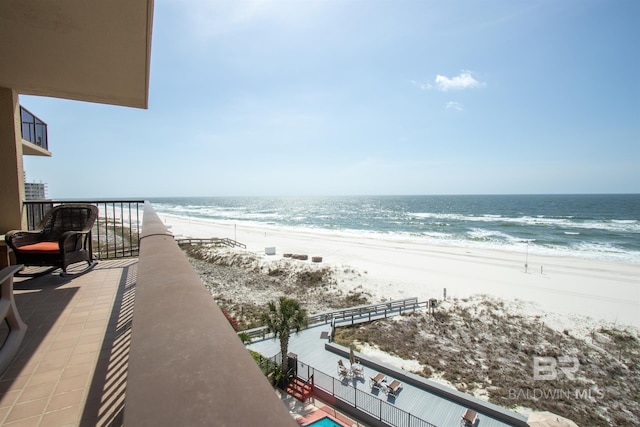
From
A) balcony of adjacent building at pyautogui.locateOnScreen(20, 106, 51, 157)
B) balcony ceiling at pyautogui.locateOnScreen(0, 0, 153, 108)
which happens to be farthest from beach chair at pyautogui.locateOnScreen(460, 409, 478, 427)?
balcony of adjacent building at pyautogui.locateOnScreen(20, 106, 51, 157)

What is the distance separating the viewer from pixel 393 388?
805 centimetres

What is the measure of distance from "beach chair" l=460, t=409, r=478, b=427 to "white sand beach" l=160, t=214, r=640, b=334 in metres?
7.96

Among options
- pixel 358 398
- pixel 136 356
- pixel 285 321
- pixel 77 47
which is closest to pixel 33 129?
pixel 77 47

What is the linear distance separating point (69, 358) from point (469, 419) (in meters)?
7.74

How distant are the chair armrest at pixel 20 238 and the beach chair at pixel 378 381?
306 inches

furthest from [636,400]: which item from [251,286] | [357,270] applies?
[251,286]

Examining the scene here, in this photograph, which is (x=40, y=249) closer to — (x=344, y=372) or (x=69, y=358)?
(x=69, y=358)

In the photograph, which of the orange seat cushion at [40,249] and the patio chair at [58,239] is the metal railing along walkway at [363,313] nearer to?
the patio chair at [58,239]

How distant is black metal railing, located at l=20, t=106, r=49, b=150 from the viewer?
232 inches

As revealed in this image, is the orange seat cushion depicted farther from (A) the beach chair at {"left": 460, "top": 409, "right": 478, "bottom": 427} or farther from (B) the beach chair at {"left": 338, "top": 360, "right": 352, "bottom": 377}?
(A) the beach chair at {"left": 460, "top": 409, "right": 478, "bottom": 427}

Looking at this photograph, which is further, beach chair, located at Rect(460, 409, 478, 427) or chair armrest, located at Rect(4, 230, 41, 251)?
beach chair, located at Rect(460, 409, 478, 427)

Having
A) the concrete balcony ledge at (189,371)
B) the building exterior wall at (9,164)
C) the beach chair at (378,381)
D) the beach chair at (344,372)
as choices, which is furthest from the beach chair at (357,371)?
the concrete balcony ledge at (189,371)

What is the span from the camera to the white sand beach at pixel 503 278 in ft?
47.5

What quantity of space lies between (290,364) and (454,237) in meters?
31.4
